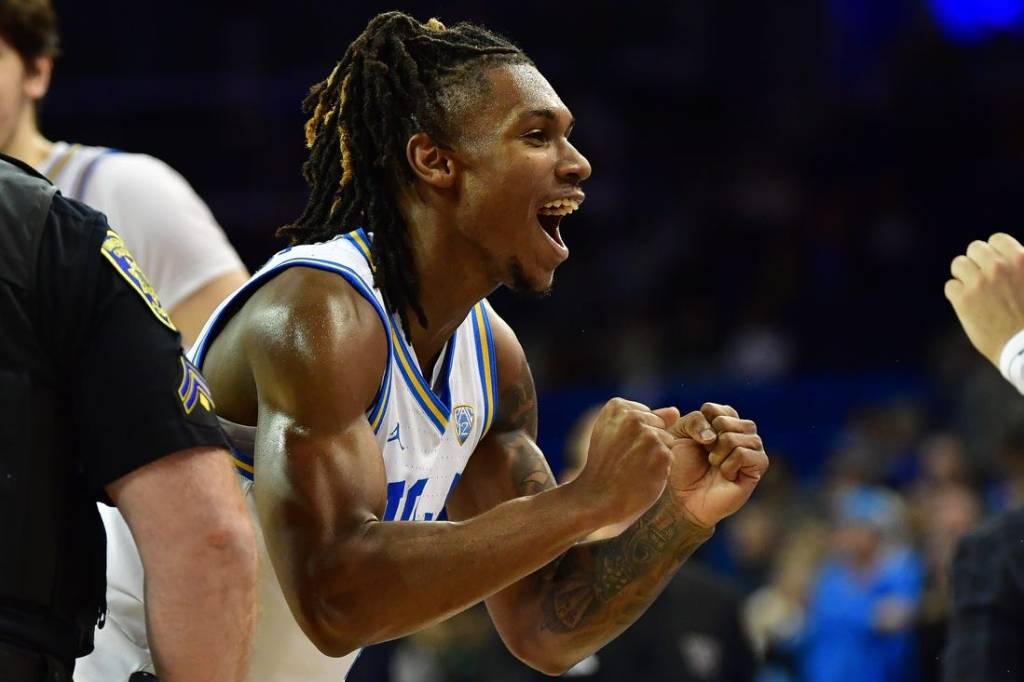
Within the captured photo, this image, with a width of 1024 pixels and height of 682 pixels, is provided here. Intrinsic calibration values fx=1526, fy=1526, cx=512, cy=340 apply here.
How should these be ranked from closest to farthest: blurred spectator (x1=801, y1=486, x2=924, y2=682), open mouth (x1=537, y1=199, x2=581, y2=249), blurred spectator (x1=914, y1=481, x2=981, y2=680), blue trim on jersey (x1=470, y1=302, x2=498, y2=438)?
open mouth (x1=537, y1=199, x2=581, y2=249), blue trim on jersey (x1=470, y1=302, x2=498, y2=438), blurred spectator (x1=914, y1=481, x2=981, y2=680), blurred spectator (x1=801, y1=486, x2=924, y2=682)

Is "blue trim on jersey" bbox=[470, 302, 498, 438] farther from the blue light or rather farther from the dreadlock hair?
the blue light

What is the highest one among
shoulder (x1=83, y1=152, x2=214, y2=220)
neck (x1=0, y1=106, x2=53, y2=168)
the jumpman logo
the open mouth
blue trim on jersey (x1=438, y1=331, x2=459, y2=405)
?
the open mouth

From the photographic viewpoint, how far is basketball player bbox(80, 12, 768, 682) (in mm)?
2977

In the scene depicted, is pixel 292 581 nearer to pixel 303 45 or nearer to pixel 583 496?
pixel 583 496

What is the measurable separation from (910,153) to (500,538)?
36.9ft

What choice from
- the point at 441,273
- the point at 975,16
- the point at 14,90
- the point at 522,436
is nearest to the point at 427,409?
the point at 441,273

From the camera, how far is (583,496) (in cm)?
300

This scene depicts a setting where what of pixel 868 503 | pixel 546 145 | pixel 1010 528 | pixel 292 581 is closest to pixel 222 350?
pixel 292 581

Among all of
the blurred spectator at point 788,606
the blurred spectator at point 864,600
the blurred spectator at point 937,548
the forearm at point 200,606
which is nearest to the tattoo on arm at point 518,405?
the forearm at point 200,606

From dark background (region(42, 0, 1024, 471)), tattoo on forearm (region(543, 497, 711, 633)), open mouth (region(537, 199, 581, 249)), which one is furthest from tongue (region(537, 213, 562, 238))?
dark background (region(42, 0, 1024, 471))

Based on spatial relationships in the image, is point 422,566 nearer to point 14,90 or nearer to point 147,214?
point 147,214

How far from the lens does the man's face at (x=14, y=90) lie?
416 cm

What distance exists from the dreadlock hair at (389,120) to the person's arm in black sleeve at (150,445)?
107 centimetres

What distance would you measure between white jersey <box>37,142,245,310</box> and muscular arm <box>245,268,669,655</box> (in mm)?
1387
